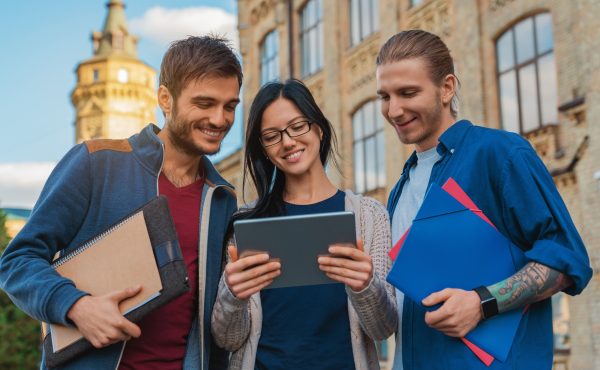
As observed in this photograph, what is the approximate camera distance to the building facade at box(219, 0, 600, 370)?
1258 centimetres

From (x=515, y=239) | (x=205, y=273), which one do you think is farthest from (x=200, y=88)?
(x=515, y=239)

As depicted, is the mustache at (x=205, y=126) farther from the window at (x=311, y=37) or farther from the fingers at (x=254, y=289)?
the window at (x=311, y=37)

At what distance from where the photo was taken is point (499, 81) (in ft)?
50.5

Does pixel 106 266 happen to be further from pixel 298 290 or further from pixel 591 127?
pixel 591 127

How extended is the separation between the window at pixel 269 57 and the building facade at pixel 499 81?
1.17 m

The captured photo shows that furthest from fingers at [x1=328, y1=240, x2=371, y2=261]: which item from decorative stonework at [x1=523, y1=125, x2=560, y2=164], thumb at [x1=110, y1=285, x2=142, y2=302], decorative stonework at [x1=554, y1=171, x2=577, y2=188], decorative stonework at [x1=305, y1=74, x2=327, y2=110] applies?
decorative stonework at [x1=305, y1=74, x2=327, y2=110]

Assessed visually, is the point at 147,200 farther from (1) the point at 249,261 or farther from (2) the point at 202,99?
(1) the point at 249,261

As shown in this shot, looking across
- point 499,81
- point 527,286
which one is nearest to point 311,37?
point 499,81

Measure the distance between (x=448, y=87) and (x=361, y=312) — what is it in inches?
44.6

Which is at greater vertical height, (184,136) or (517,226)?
(184,136)

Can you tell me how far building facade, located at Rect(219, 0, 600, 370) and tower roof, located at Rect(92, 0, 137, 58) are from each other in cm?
5060

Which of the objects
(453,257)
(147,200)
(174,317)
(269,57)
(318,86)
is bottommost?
(174,317)

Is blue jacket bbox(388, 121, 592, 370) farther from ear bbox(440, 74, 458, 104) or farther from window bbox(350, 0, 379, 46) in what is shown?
window bbox(350, 0, 379, 46)

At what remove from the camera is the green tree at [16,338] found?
17.1m
